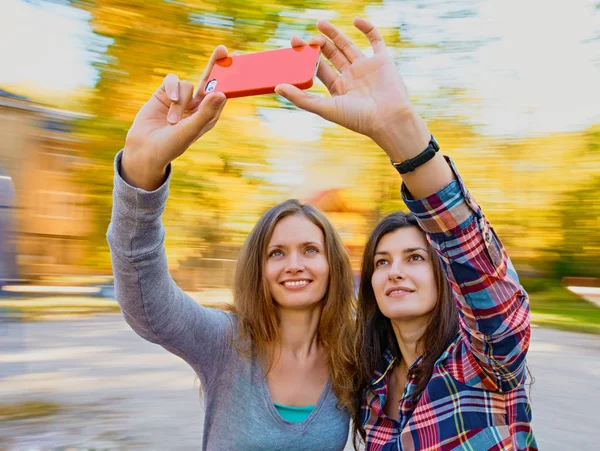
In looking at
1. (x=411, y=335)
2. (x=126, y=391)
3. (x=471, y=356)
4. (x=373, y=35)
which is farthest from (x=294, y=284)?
(x=126, y=391)

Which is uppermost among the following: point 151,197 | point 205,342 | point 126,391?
point 151,197

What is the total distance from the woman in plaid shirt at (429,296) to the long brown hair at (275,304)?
181 millimetres

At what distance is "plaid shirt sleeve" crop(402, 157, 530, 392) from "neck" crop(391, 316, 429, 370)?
472 mm

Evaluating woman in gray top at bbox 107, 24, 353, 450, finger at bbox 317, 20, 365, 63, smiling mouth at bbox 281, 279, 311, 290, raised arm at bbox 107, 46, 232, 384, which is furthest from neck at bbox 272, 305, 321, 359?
finger at bbox 317, 20, 365, 63

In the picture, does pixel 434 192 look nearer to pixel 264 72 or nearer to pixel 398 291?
pixel 264 72

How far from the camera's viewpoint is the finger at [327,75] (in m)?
1.30

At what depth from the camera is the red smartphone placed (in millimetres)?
1252

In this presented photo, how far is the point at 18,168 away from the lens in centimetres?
769

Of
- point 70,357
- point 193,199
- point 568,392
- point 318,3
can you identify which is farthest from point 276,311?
point 70,357

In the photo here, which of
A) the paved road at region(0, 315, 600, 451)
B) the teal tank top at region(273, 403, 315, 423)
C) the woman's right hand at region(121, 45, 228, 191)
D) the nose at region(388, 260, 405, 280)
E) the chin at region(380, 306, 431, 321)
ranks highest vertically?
the woman's right hand at region(121, 45, 228, 191)

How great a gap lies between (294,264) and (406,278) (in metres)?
0.44

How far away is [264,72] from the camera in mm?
1294

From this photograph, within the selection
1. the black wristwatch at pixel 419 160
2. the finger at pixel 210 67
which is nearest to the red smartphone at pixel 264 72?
the finger at pixel 210 67

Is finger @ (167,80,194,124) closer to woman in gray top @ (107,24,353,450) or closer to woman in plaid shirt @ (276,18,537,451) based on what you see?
woman in gray top @ (107,24,353,450)
